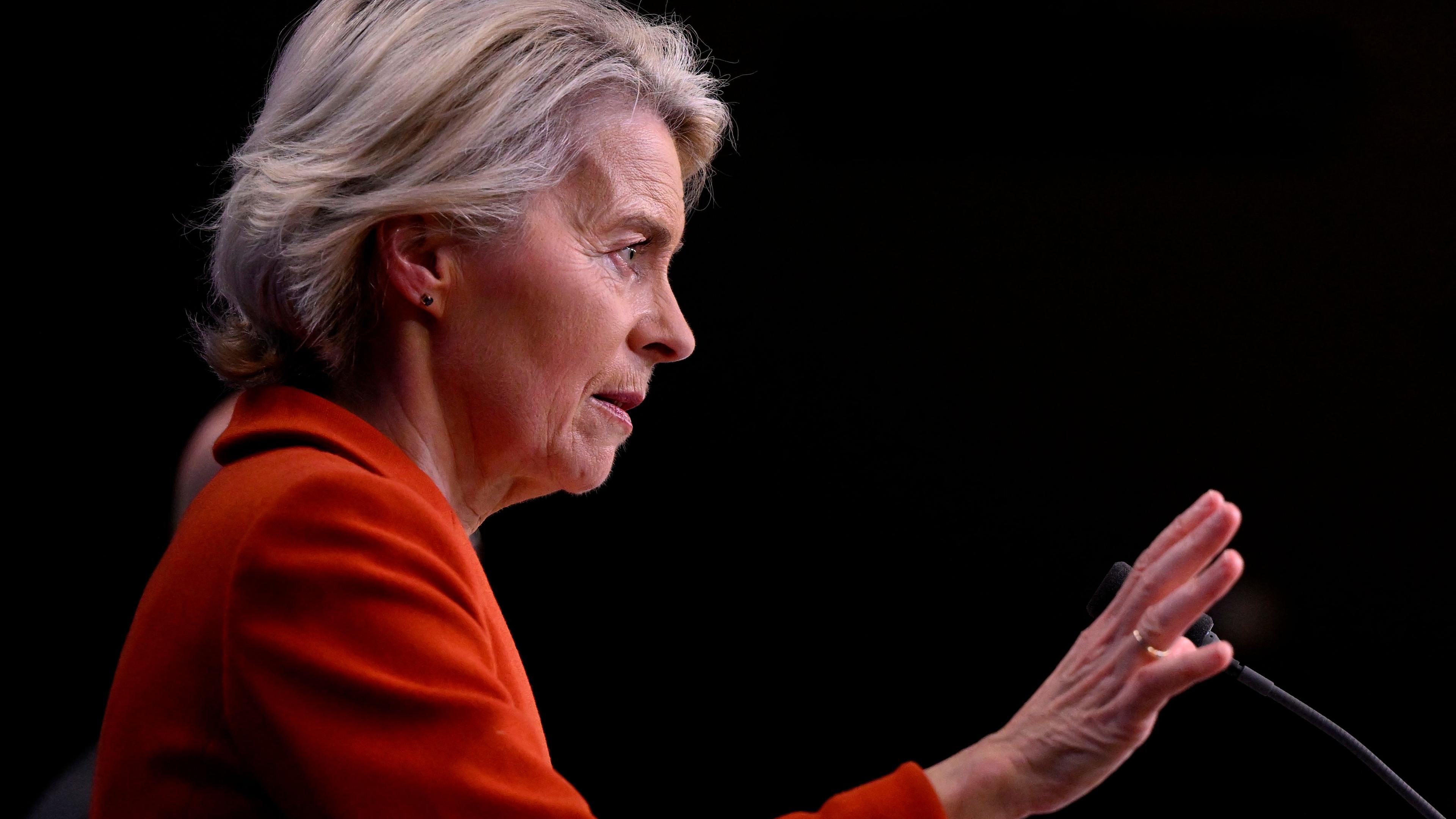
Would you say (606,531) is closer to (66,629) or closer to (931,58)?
(66,629)

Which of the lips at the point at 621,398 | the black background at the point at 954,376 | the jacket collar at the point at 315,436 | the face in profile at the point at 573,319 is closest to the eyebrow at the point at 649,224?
the face in profile at the point at 573,319

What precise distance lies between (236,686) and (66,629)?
1683 mm

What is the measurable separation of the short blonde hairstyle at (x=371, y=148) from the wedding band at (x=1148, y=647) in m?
0.67

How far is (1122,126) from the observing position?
2291 mm

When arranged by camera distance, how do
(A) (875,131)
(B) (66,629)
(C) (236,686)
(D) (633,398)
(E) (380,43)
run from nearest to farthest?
(C) (236,686) → (E) (380,43) → (D) (633,398) → (B) (66,629) → (A) (875,131)

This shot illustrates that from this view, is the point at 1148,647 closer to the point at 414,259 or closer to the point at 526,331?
the point at 526,331

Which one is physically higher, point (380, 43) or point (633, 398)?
point (380, 43)

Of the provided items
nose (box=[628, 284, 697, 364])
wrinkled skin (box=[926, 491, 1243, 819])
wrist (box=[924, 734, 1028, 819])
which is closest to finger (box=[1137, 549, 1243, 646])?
wrinkled skin (box=[926, 491, 1243, 819])

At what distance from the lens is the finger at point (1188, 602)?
81cm

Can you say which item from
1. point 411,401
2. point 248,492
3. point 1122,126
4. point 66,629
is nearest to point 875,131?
point 1122,126

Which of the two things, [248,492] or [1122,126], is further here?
[1122,126]

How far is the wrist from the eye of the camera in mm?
833

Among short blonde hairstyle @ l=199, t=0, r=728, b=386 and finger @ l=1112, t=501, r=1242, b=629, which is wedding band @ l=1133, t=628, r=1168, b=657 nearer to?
finger @ l=1112, t=501, r=1242, b=629

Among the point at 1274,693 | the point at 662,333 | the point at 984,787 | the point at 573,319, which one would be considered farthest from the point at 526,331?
the point at 1274,693
